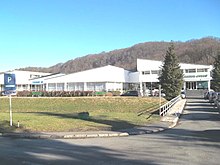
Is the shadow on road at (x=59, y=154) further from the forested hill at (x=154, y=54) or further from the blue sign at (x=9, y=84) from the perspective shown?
the forested hill at (x=154, y=54)

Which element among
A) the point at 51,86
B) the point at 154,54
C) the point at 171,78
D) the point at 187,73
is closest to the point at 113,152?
the point at 171,78

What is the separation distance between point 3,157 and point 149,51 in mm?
165803

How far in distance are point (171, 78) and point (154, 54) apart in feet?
362

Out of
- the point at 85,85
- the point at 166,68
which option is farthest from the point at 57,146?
the point at 85,85

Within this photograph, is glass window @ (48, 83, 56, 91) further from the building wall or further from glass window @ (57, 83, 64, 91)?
the building wall

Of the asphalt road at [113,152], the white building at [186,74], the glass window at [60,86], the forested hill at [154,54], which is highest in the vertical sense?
the forested hill at [154,54]

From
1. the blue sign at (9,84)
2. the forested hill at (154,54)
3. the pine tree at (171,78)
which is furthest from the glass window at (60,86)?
the blue sign at (9,84)

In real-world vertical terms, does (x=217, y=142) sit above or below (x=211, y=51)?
below

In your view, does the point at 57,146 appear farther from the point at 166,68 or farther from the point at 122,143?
the point at 166,68

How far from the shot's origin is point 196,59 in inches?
6053

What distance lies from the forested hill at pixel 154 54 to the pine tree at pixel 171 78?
76174 mm

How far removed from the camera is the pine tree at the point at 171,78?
58.7 metres

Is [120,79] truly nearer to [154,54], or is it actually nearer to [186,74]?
[186,74]

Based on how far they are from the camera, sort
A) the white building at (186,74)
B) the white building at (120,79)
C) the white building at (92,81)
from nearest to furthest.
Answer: the white building at (92,81) < the white building at (120,79) < the white building at (186,74)
